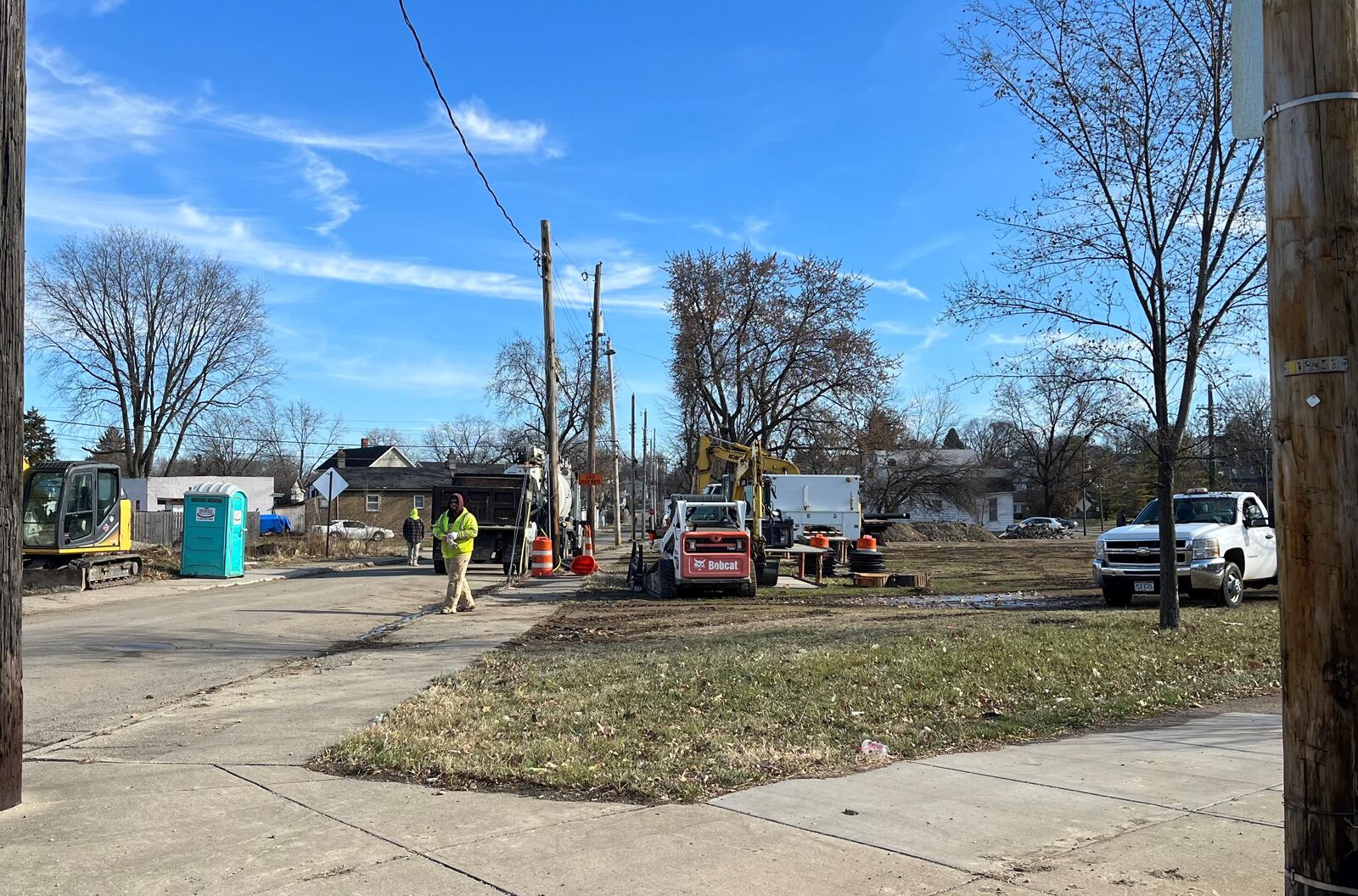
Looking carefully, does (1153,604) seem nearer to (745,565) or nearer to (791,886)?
(745,565)

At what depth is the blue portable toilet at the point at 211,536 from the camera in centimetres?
2494

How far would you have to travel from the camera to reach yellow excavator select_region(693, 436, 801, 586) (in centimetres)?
2280

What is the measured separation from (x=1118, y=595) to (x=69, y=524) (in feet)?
67.6

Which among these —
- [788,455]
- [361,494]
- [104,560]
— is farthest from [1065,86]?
[361,494]

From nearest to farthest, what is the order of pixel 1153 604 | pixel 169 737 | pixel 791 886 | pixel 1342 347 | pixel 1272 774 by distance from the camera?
pixel 1342 347
pixel 791 886
pixel 1272 774
pixel 169 737
pixel 1153 604

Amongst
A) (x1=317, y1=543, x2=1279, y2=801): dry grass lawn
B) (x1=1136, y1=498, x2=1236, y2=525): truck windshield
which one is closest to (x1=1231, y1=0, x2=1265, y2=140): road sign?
(x1=317, y1=543, x2=1279, y2=801): dry grass lawn

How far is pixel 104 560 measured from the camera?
74.1ft

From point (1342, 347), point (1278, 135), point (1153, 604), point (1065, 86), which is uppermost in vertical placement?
point (1065, 86)

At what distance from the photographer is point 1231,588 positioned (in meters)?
16.6

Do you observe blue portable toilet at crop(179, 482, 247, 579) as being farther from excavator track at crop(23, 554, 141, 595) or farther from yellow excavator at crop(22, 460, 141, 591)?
yellow excavator at crop(22, 460, 141, 591)

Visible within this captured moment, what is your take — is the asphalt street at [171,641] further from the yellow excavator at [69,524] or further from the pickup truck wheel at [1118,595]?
the pickup truck wheel at [1118,595]

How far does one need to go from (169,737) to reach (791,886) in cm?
508

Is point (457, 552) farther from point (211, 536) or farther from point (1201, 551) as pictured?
point (1201, 551)

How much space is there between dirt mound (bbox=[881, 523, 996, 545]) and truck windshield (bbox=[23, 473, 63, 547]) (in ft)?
158
